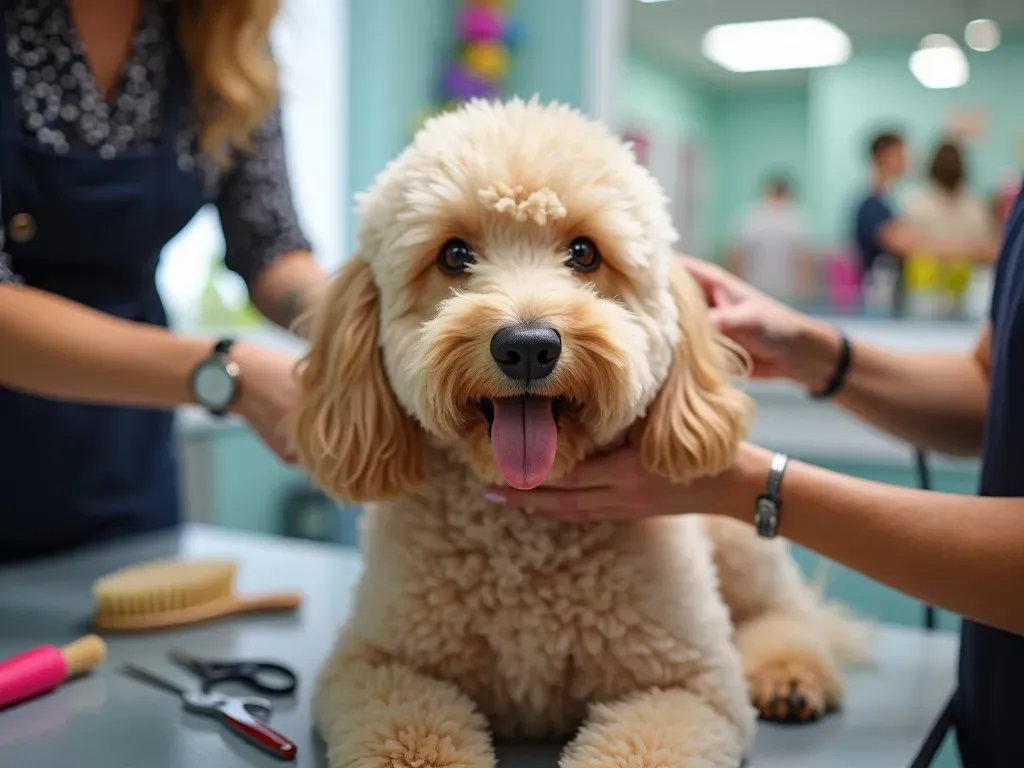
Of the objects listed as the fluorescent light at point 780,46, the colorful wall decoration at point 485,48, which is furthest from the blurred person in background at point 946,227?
the colorful wall decoration at point 485,48

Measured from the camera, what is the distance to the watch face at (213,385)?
1123 mm

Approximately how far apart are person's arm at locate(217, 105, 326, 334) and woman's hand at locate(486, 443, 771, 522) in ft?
2.25

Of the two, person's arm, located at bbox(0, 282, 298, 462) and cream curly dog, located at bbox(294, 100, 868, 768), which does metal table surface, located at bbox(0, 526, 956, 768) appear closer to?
cream curly dog, located at bbox(294, 100, 868, 768)

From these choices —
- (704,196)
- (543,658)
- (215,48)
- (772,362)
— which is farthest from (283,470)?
(543,658)

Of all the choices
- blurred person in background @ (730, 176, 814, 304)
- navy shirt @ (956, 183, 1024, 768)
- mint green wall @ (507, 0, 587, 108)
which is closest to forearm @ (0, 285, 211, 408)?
navy shirt @ (956, 183, 1024, 768)

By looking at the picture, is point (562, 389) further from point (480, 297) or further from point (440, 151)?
point (440, 151)

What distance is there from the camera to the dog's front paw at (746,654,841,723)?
3.27ft

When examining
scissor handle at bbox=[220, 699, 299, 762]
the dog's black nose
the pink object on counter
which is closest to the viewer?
the dog's black nose

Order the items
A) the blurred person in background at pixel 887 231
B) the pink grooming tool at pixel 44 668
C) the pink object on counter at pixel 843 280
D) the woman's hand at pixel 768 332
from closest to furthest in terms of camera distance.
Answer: the pink grooming tool at pixel 44 668, the woman's hand at pixel 768 332, the blurred person in background at pixel 887 231, the pink object on counter at pixel 843 280

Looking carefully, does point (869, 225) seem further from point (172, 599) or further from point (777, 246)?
point (172, 599)

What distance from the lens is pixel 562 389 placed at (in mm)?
794

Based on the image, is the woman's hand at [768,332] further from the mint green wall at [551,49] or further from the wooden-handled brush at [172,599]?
the mint green wall at [551,49]

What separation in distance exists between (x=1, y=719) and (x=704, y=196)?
9.31 ft

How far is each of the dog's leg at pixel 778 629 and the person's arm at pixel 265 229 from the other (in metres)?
0.71
